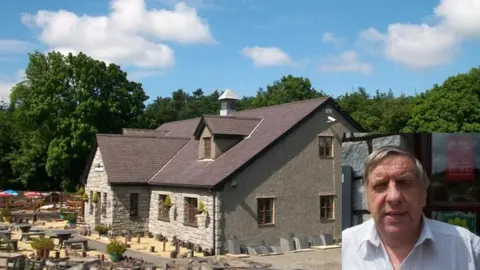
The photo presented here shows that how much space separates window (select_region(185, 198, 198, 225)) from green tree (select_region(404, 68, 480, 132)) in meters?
24.1

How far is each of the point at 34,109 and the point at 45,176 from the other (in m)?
7.75

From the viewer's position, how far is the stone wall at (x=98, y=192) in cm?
2731

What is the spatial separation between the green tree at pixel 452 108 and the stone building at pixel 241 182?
1839 centimetres

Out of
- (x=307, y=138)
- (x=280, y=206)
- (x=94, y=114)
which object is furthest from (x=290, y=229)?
(x=94, y=114)

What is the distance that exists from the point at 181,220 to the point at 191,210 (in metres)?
0.88

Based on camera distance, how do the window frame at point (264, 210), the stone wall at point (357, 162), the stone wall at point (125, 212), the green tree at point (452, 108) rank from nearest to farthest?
the stone wall at point (357, 162)
the window frame at point (264, 210)
the stone wall at point (125, 212)
the green tree at point (452, 108)

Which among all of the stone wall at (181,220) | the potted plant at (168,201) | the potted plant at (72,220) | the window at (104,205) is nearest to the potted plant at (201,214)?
the stone wall at (181,220)

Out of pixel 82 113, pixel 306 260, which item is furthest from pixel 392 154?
pixel 82 113

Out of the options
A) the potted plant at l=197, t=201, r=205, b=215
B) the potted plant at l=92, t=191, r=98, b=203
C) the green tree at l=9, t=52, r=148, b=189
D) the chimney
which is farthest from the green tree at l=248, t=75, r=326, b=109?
the potted plant at l=197, t=201, r=205, b=215

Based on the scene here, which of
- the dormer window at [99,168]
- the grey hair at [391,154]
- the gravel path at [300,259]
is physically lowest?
the gravel path at [300,259]

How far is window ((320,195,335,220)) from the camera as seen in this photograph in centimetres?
2387

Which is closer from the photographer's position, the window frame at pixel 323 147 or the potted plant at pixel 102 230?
the window frame at pixel 323 147

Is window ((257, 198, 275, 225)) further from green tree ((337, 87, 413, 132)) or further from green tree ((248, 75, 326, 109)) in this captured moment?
green tree ((248, 75, 326, 109))

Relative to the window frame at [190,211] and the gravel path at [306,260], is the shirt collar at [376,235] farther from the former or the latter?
the window frame at [190,211]
